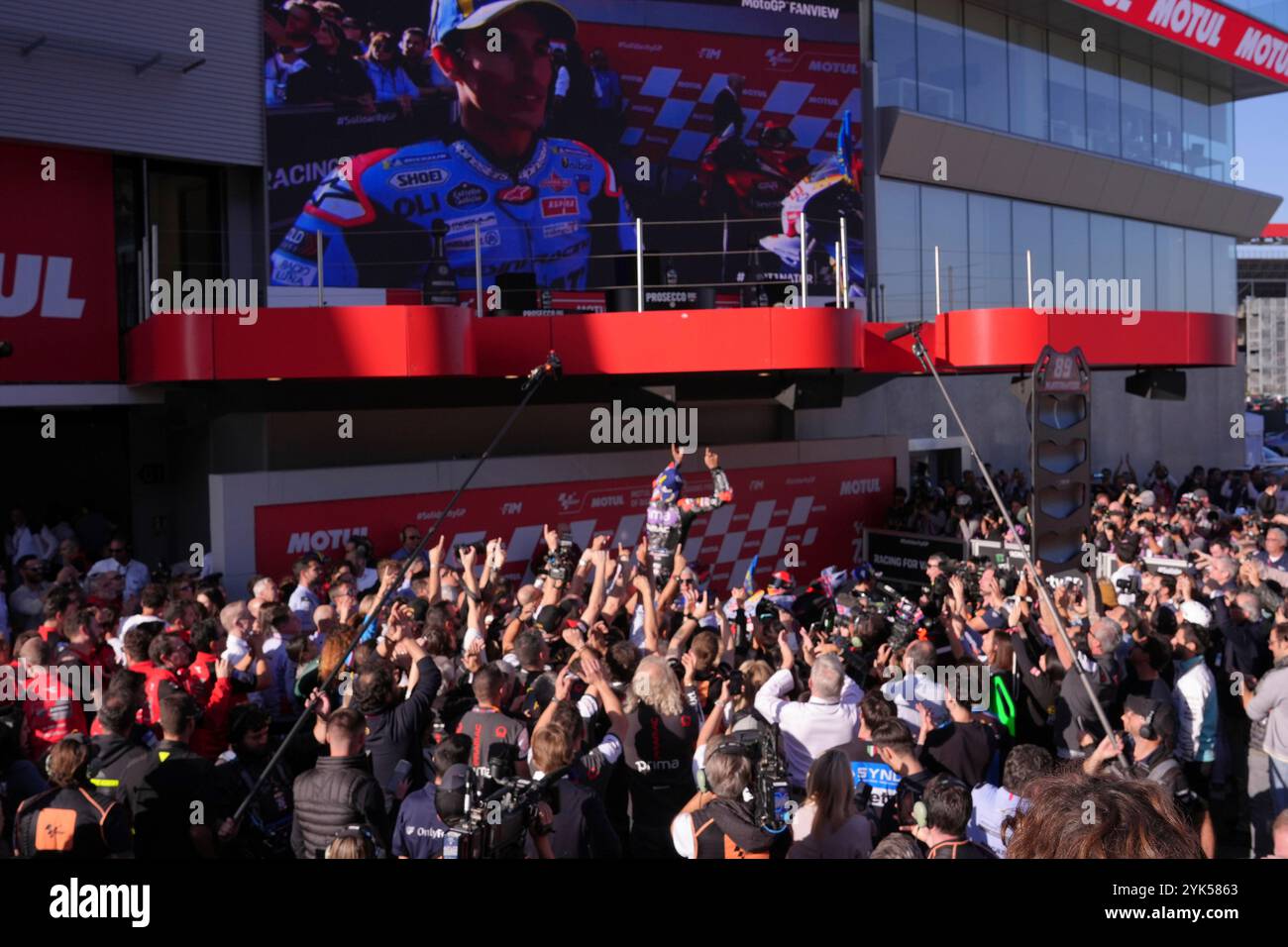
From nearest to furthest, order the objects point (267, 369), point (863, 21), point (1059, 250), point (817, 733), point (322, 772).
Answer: point (322, 772) → point (817, 733) → point (267, 369) → point (863, 21) → point (1059, 250)

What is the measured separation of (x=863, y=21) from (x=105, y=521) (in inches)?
627

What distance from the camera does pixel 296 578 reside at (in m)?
11.2

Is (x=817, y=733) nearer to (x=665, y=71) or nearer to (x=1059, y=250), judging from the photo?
(x=665, y=71)

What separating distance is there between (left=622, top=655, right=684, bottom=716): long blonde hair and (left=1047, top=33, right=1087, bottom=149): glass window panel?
2382 cm

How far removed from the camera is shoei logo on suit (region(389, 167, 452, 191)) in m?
16.2

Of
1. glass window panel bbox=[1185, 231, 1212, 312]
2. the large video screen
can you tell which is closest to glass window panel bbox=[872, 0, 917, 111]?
the large video screen

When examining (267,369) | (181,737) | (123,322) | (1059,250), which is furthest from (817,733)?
(1059,250)

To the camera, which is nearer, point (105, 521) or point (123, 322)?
point (123, 322)

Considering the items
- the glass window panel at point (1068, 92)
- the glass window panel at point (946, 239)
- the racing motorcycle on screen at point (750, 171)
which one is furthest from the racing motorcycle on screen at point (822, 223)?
the glass window panel at point (1068, 92)

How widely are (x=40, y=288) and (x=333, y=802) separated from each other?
11119 mm

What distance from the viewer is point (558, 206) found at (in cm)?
1770

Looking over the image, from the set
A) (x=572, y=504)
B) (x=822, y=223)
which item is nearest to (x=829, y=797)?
(x=572, y=504)

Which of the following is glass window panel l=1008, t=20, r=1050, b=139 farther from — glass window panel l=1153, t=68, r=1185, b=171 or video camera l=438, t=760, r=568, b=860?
video camera l=438, t=760, r=568, b=860
